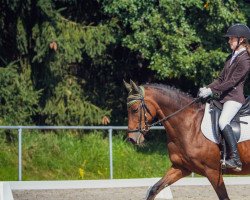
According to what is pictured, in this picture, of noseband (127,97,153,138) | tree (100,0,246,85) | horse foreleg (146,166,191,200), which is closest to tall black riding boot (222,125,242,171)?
horse foreleg (146,166,191,200)

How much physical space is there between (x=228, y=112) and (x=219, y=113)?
0.52 feet

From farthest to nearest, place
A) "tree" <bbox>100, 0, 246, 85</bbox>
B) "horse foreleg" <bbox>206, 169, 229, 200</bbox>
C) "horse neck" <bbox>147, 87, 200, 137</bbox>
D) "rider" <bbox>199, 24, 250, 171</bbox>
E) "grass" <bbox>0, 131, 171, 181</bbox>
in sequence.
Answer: "tree" <bbox>100, 0, 246, 85</bbox>, "grass" <bbox>0, 131, 171, 181</bbox>, "horse neck" <bbox>147, 87, 200, 137</bbox>, "rider" <bbox>199, 24, 250, 171</bbox>, "horse foreleg" <bbox>206, 169, 229, 200</bbox>

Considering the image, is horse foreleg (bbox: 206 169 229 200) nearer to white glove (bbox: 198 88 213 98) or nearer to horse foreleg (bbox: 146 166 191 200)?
horse foreleg (bbox: 146 166 191 200)

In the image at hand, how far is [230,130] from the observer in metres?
9.69

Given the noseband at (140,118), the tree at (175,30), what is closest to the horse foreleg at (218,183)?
the noseband at (140,118)

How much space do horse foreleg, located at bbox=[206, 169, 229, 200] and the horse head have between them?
0.96 meters

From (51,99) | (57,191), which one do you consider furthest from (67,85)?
(57,191)

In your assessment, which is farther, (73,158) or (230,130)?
(73,158)

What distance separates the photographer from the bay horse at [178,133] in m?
9.69

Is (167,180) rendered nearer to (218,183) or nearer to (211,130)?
(218,183)

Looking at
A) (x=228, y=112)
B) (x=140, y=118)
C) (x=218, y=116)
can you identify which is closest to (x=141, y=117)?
(x=140, y=118)

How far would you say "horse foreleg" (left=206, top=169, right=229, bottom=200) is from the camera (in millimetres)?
9539

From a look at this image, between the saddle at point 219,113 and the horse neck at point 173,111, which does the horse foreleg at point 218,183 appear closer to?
the saddle at point 219,113

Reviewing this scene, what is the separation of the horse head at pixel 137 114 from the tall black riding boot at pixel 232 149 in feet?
3.27
